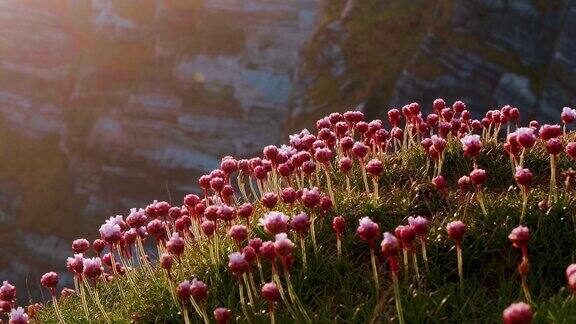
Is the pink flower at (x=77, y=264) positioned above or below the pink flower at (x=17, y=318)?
above

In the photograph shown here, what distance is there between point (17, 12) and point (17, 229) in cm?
1785

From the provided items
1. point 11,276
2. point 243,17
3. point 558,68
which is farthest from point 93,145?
point 558,68

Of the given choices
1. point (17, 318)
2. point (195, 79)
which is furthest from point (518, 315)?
point (195, 79)

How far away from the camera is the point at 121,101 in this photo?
161 ft

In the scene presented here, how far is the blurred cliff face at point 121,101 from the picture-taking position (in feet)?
148

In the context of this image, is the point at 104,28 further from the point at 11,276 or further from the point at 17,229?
the point at 11,276

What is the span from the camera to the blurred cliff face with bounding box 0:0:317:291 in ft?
148

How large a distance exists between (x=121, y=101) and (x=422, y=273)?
46560mm

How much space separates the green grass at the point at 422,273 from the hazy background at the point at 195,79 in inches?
1189

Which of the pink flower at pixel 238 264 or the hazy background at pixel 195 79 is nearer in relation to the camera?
the pink flower at pixel 238 264

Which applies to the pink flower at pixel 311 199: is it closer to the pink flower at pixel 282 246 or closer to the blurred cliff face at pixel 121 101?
the pink flower at pixel 282 246

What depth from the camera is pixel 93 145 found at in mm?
48938

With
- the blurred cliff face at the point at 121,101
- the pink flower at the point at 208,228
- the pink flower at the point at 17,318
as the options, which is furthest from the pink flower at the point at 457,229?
the blurred cliff face at the point at 121,101

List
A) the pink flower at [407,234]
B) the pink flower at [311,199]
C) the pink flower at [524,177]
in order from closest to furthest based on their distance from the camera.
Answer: the pink flower at [407,234]
the pink flower at [524,177]
the pink flower at [311,199]
